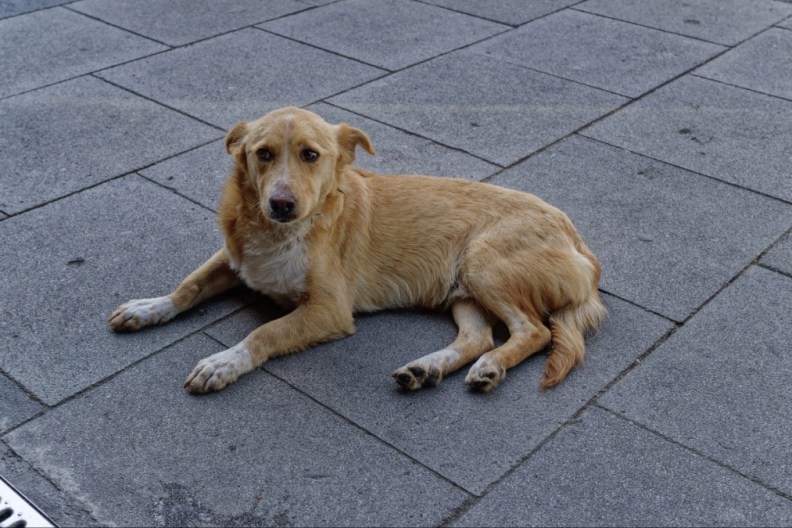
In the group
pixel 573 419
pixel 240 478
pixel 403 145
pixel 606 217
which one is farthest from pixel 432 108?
pixel 240 478

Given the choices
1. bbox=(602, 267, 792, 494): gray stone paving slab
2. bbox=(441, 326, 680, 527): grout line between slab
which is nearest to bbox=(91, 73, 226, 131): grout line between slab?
bbox=(441, 326, 680, 527): grout line between slab

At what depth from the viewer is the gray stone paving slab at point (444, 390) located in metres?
3.71

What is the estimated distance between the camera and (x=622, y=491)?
3525 mm

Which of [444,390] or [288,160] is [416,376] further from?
[288,160]

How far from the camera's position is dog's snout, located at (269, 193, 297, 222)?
13.0 ft

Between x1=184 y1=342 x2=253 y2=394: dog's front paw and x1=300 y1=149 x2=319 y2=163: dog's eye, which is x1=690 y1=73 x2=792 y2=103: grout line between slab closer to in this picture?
x1=300 y1=149 x2=319 y2=163: dog's eye

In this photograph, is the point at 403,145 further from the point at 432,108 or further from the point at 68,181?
the point at 68,181

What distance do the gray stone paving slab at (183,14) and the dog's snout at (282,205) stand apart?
4270 millimetres

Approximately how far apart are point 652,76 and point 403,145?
8.35ft

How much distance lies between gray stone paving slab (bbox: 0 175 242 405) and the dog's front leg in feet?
1.34

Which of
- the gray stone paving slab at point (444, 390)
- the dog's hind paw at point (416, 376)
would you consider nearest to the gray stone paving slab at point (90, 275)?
the gray stone paving slab at point (444, 390)

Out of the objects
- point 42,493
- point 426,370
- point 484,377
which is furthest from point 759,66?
point 42,493

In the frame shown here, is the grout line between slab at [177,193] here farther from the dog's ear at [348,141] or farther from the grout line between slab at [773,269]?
the grout line between slab at [773,269]

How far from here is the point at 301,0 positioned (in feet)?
29.2
